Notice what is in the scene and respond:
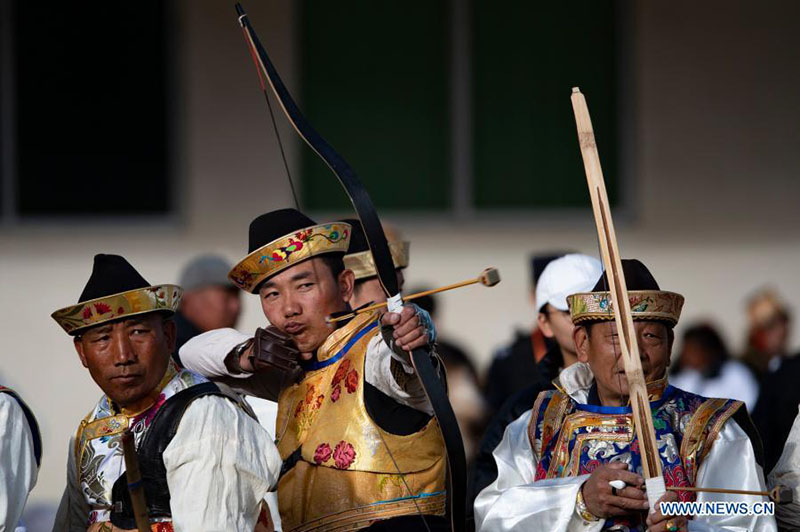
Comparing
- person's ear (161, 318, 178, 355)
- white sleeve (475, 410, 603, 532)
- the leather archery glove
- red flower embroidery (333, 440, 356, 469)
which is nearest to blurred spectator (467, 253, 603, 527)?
white sleeve (475, 410, 603, 532)

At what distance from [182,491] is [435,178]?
5830mm

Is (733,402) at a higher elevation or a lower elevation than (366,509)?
higher

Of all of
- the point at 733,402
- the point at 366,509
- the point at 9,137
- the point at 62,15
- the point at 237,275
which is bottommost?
the point at 366,509

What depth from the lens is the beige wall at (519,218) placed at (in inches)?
358

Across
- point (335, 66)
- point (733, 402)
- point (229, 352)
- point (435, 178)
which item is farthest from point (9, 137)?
point (733, 402)

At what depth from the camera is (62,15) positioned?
9.07 m

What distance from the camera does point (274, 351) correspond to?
4.32 m

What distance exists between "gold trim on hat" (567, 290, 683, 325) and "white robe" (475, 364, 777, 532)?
290 mm

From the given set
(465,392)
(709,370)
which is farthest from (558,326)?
(709,370)

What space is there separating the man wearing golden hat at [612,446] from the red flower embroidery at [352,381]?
0.49m

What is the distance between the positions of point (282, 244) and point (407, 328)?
1.99ft

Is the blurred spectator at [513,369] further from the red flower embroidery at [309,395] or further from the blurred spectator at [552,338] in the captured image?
the red flower embroidery at [309,395]

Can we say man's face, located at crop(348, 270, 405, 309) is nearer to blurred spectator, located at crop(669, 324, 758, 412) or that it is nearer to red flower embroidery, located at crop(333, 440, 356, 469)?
red flower embroidery, located at crop(333, 440, 356, 469)

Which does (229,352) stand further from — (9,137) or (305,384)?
(9,137)
